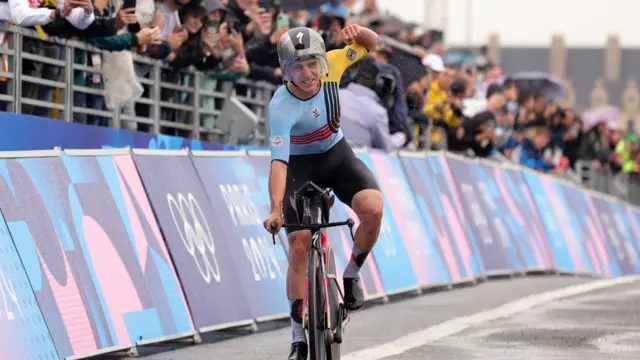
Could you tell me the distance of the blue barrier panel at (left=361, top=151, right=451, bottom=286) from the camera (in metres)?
16.6

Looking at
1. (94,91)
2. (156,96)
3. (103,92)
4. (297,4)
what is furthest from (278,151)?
(297,4)

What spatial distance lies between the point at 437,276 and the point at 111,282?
7493 millimetres

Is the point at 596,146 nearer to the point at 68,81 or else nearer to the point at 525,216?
the point at 525,216

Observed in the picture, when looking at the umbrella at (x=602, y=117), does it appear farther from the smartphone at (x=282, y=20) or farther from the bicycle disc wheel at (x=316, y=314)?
the bicycle disc wheel at (x=316, y=314)

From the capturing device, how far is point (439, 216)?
1814 cm

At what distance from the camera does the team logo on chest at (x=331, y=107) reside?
9391 millimetres

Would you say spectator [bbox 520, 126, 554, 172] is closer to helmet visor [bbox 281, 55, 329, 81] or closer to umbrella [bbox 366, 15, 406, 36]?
umbrella [bbox 366, 15, 406, 36]

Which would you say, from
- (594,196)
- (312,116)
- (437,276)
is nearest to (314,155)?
(312,116)

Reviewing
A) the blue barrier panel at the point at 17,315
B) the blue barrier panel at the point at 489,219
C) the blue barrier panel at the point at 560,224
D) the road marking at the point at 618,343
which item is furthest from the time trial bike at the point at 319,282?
the blue barrier panel at the point at 560,224

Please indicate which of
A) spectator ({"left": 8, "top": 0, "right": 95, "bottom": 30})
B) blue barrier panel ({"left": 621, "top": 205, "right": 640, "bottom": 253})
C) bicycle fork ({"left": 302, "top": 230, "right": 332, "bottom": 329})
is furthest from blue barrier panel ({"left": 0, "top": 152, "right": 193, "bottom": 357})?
blue barrier panel ({"left": 621, "top": 205, "right": 640, "bottom": 253})

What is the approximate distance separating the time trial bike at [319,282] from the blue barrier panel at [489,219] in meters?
10.5

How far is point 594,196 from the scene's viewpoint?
29.1 metres

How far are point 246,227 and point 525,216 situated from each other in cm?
1034

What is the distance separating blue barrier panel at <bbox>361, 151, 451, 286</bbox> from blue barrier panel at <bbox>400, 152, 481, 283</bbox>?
0.58 ft
